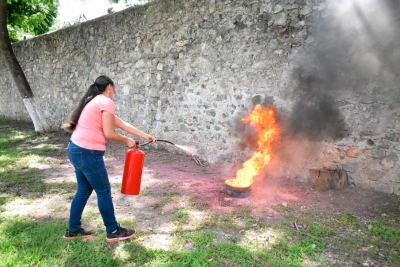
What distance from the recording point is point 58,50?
10.1 metres

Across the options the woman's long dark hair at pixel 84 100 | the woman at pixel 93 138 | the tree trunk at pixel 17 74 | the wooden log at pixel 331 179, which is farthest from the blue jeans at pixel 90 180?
the tree trunk at pixel 17 74

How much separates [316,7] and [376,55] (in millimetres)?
1207

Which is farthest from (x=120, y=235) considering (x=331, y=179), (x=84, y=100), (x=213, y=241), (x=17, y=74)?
(x=17, y=74)

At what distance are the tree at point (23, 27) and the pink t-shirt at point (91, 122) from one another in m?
7.91

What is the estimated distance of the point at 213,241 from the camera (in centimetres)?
307

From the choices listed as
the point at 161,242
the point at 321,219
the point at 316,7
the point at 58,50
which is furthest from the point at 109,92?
the point at 58,50

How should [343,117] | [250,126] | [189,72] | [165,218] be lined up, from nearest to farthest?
1. [165,218]
2. [343,117]
3. [250,126]
4. [189,72]

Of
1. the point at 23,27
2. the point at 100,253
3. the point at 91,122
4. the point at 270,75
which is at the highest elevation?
the point at 23,27

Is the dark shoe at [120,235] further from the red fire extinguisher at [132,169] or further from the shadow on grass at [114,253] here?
the red fire extinguisher at [132,169]

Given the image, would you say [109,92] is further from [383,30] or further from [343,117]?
[383,30]

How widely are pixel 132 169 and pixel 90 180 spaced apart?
50cm

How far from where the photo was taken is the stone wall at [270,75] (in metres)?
4.04

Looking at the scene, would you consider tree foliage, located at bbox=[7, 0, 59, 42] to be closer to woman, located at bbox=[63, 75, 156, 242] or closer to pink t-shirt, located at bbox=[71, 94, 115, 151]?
woman, located at bbox=[63, 75, 156, 242]

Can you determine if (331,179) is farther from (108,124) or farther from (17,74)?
(17,74)
